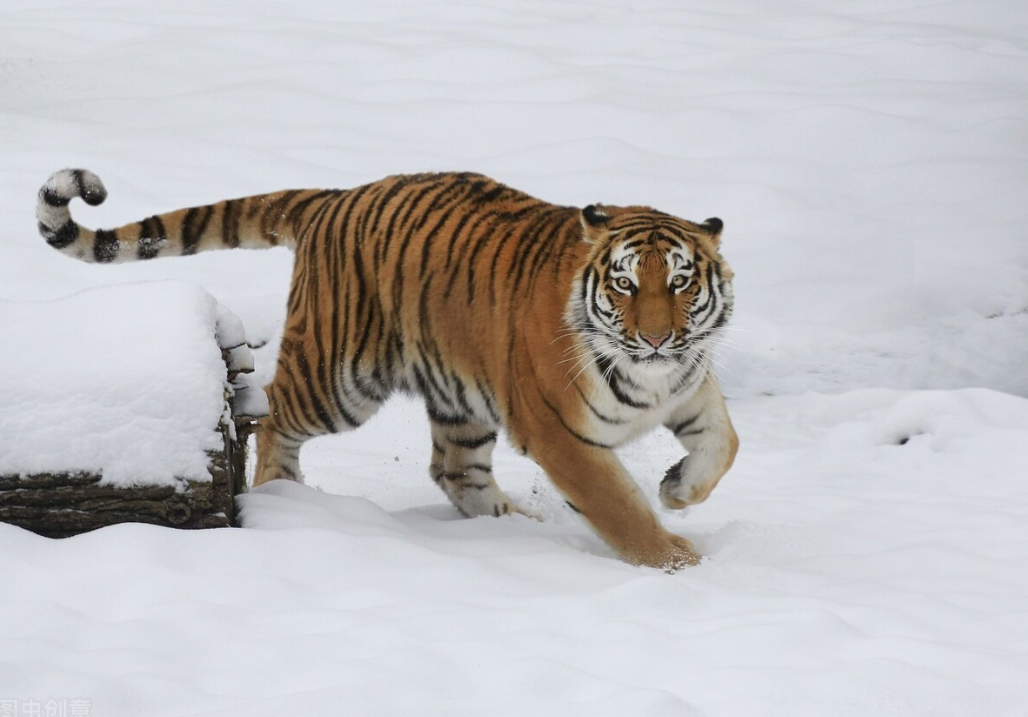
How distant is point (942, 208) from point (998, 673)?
17.1ft

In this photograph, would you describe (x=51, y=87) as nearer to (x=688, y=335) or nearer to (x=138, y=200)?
(x=138, y=200)

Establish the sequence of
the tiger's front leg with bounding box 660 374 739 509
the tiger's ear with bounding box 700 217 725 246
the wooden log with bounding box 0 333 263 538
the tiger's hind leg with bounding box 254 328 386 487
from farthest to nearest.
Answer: the tiger's hind leg with bounding box 254 328 386 487
the tiger's front leg with bounding box 660 374 739 509
the tiger's ear with bounding box 700 217 725 246
the wooden log with bounding box 0 333 263 538

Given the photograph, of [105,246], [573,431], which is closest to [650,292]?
[573,431]

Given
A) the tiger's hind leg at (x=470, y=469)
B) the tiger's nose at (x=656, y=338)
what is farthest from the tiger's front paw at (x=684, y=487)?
the tiger's hind leg at (x=470, y=469)

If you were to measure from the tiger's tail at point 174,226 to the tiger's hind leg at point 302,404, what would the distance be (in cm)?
38

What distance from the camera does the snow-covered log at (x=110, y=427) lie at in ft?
9.39

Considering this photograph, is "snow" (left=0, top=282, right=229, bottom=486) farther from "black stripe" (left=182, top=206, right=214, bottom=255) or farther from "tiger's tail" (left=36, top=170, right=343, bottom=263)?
"black stripe" (left=182, top=206, right=214, bottom=255)

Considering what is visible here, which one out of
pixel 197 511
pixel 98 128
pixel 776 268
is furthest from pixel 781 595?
pixel 98 128

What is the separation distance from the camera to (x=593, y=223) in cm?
348

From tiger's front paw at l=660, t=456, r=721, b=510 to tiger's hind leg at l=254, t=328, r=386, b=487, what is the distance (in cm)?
104

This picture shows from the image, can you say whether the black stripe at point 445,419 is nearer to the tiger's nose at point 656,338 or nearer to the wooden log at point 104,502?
the tiger's nose at point 656,338

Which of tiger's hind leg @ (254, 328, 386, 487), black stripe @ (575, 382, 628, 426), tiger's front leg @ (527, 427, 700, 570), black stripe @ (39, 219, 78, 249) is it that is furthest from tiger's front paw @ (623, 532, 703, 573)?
black stripe @ (39, 219, 78, 249)

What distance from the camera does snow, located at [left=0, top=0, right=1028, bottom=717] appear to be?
2.42 m

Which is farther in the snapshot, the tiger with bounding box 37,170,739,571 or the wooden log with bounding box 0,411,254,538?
the tiger with bounding box 37,170,739,571
